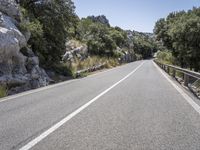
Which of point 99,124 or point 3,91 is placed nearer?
point 99,124

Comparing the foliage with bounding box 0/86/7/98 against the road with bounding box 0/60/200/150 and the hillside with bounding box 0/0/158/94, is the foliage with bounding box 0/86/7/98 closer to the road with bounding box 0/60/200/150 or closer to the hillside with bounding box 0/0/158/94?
the hillside with bounding box 0/0/158/94

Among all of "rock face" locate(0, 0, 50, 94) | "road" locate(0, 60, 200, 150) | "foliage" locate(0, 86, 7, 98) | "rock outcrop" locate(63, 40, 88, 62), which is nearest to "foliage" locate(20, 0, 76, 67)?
"rock face" locate(0, 0, 50, 94)

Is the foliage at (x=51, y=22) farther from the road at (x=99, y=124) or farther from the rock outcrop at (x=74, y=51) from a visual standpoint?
the road at (x=99, y=124)

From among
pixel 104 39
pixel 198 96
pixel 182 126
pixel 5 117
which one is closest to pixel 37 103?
pixel 5 117

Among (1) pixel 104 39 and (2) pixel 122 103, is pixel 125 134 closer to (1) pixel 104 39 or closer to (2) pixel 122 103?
(2) pixel 122 103

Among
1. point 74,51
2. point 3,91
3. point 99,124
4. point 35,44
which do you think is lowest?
point 99,124

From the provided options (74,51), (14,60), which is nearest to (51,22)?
(14,60)

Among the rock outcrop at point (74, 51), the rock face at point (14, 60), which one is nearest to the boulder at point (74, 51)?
the rock outcrop at point (74, 51)

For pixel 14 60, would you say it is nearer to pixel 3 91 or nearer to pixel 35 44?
pixel 3 91

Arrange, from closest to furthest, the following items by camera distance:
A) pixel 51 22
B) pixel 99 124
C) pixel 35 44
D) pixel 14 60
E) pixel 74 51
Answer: pixel 99 124 → pixel 14 60 → pixel 35 44 → pixel 51 22 → pixel 74 51

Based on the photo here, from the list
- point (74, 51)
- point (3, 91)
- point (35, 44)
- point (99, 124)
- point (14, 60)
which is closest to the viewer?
point (99, 124)

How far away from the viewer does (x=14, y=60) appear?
16984 millimetres

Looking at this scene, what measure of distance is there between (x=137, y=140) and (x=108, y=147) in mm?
709

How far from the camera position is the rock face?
15.5 m
